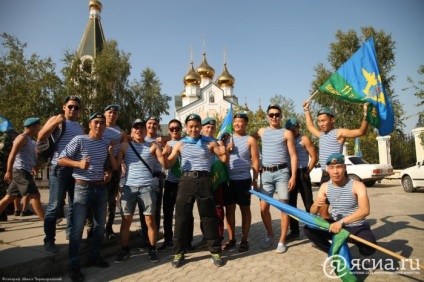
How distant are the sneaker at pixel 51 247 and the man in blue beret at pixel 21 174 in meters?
1.45

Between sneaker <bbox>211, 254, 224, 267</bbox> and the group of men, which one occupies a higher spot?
the group of men

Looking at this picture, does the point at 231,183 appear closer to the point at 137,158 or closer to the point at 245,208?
the point at 245,208

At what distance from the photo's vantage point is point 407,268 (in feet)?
11.2

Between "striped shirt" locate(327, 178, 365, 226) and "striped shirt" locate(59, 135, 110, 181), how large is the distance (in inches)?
126

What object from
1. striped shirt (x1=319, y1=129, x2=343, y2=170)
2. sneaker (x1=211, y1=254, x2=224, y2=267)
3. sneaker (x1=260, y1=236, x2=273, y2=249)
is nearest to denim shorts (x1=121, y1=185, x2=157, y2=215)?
sneaker (x1=211, y1=254, x2=224, y2=267)

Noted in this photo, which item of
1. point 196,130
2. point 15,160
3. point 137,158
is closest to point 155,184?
point 137,158

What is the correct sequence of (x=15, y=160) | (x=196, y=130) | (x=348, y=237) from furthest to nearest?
1. (x=15, y=160)
2. (x=196, y=130)
3. (x=348, y=237)

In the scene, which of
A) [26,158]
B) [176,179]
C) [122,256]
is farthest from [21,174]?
[176,179]

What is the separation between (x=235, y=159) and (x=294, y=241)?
1.97 meters

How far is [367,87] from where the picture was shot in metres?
4.63

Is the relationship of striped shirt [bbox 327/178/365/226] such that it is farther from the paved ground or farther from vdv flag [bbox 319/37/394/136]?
vdv flag [bbox 319/37/394/136]

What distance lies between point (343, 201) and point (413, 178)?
1049 cm

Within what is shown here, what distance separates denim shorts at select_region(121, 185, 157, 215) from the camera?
393 cm

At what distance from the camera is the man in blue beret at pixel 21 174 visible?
4883 mm
